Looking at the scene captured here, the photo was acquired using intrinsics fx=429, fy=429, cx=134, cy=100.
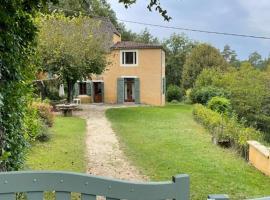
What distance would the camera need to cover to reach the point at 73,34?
25.8 metres

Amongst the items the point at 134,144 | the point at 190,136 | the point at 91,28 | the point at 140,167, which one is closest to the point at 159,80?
the point at 91,28

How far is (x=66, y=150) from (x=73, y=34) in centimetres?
1413

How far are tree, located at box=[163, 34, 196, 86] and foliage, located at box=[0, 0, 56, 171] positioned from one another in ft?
155

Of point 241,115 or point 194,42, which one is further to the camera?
point 194,42

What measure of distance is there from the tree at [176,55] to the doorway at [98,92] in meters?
17.2

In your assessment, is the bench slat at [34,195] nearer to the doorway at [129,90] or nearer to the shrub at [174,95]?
the doorway at [129,90]

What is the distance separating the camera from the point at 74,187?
2.31 metres

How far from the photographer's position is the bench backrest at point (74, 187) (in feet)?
7.50

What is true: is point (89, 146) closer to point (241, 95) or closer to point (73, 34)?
point (73, 34)

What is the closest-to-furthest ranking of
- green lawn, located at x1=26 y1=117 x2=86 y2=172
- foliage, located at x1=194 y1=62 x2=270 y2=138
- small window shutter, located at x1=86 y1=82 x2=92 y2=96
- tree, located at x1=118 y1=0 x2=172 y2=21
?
1. tree, located at x1=118 y1=0 x2=172 y2=21
2. green lawn, located at x1=26 y1=117 x2=86 y2=172
3. foliage, located at x1=194 y1=62 x2=270 y2=138
4. small window shutter, located at x1=86 y1=82 x2=92 y2=96

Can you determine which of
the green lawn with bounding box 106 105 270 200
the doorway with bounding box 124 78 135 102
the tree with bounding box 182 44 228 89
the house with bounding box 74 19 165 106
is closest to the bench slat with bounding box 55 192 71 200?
the green lawn with bounding box 106 105 270 200

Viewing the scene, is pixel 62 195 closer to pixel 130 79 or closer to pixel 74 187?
pixel 74 187

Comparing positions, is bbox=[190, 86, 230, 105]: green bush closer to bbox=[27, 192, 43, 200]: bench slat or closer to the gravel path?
the gravel path

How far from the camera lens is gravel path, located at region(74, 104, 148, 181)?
32.1 feet
